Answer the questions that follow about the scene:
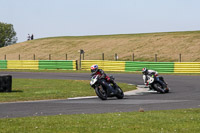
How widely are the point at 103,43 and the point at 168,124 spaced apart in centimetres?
7304

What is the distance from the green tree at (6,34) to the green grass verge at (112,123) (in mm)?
134709

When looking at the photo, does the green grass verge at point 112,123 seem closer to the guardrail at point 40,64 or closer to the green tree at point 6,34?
the guardrail at point 40,64

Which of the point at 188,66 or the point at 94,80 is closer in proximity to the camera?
the point at 94,80

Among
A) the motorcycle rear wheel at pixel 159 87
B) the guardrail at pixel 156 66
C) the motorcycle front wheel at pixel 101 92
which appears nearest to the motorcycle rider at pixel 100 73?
the motorcycle front wheel at pixel 101 92

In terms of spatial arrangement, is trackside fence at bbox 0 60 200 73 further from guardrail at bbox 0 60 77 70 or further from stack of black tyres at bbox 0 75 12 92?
stack of black tyres at bbox 0 75 12 92

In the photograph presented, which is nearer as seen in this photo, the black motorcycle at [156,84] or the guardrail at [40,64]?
the black motorcycle at [156,84]

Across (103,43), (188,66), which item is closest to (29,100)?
(188,66)

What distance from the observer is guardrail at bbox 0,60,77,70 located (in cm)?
4559

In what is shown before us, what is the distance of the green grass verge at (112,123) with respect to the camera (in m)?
8.71

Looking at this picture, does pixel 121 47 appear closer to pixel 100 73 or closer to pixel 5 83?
pixel 5 83

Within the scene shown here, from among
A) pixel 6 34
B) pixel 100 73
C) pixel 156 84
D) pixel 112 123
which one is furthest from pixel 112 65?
pixel 6 34

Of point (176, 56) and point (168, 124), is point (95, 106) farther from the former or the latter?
point (176, 56)

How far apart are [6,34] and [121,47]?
7719cm

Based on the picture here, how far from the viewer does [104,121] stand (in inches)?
396
